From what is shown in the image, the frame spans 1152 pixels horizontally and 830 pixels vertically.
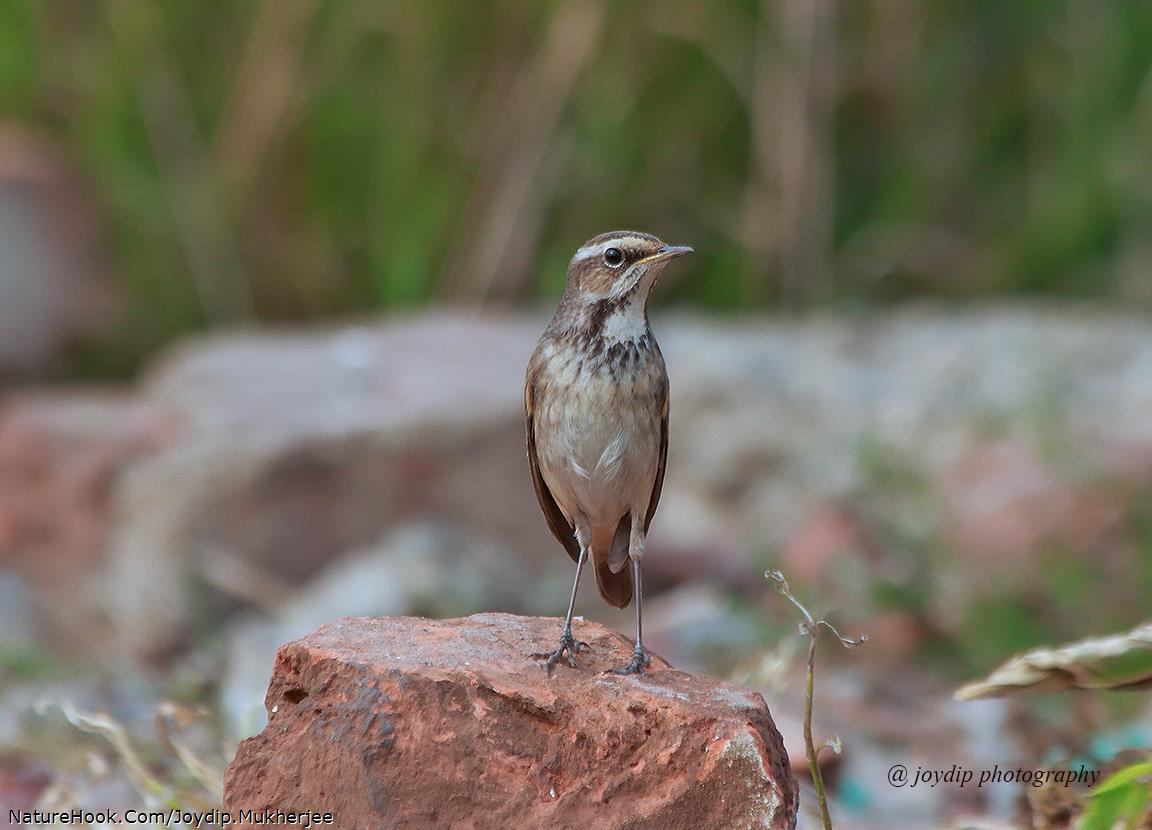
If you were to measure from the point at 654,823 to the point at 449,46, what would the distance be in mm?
7536

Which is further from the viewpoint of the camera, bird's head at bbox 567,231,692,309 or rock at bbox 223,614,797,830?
bird's head at bbox 567,231,692,309

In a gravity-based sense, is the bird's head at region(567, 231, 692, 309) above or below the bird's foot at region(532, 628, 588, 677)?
above

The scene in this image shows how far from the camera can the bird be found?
495 centimetres

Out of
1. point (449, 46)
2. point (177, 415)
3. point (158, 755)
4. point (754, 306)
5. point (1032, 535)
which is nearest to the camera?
point (158, 755)

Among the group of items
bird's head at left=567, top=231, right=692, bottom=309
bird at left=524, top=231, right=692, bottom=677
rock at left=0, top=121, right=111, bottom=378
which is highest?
bird's head at left=567, top=231, right=692, bottom=309

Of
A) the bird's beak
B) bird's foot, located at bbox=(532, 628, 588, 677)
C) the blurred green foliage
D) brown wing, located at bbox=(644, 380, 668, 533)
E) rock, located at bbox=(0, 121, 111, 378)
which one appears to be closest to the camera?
bird's foot, located at bbox=(532, 628, 588, 677)

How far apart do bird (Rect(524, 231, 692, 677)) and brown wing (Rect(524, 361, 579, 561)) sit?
1cm

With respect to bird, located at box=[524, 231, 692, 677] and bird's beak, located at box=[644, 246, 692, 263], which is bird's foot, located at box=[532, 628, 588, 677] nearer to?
bird, located at box=[524, 231, 692, 677]

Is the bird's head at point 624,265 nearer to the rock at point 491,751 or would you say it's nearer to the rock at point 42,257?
the rock at point 491,751

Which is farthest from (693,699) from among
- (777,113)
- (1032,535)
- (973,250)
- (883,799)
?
(973,250)

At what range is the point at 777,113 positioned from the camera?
10.5m

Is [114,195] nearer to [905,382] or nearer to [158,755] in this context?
[905,382]

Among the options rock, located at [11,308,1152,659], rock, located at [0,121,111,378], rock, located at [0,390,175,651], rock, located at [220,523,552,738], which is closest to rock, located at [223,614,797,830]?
rock, located at [220,523,552,738]

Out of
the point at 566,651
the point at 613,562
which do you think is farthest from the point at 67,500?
the point at 566,651
